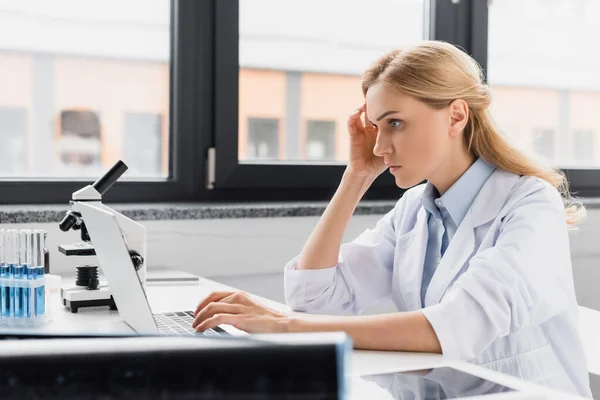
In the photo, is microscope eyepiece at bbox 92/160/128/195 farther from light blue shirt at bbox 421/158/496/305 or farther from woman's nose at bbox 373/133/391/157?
light blue shirt at bbox 421/158/496/305

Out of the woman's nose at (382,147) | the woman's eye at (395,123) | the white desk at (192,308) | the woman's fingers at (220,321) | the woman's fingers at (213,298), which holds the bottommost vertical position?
the white desk at (192,308)

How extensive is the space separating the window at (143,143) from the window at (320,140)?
19.4 inches

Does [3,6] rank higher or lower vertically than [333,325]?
higher

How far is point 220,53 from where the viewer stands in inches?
86.3

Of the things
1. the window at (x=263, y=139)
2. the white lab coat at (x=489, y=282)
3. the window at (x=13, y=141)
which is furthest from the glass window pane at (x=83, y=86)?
the white lab coat at (x=489, y=282)

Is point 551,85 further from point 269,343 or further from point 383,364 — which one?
point 269,343

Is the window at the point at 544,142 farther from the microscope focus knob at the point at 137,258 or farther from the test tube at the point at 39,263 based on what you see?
the test tube at the point at 39,263

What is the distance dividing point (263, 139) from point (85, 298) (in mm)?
1113

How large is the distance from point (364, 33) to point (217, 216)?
85cm

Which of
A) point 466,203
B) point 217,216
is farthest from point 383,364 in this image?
point 217,216

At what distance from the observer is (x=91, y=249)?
4.50 feet

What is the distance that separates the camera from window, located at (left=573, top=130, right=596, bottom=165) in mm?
2871

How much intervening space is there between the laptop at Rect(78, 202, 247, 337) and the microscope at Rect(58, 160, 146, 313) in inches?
3.7

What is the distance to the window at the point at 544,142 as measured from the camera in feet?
9.14
